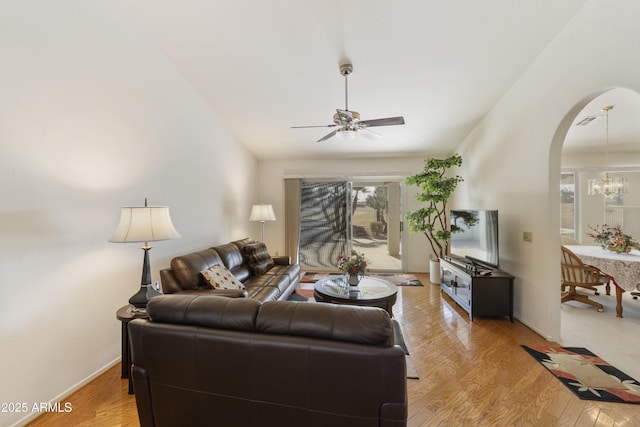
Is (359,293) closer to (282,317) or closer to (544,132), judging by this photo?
(282,317)

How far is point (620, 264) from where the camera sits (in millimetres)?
2908

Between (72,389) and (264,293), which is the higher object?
(264,293)

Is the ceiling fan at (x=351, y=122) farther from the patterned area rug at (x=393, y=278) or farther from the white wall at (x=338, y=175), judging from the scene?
the patterned area rug at (x=393, y=278)

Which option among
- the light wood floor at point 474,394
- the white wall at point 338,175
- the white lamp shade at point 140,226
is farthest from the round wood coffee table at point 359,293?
the white wall at point 338,175

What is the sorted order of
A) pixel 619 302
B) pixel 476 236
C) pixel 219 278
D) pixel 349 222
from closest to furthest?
pixel 219 278 < pixel 619 302 < pixel 476 236 < pixel 349 222

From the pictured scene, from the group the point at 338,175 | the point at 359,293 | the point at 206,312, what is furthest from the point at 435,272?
the point at 206,312

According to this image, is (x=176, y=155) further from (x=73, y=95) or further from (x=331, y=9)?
(x=331, y=9)

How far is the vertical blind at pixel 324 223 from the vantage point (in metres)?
5.71

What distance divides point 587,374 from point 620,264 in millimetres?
1788

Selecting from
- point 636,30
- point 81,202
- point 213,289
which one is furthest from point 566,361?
point 81,202

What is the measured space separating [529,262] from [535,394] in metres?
1.52

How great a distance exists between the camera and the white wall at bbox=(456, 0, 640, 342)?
1.90 metres

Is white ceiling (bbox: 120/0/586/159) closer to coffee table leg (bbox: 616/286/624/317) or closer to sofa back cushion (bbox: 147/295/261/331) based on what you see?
sofa back cushion (bbox: 147/295/261/331)

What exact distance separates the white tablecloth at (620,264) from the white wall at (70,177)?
17.5 ft
